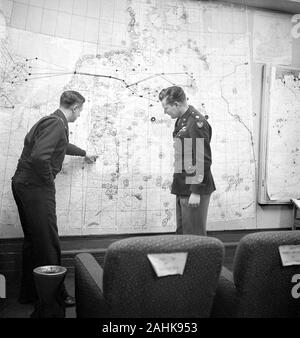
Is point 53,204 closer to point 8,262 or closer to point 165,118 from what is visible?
point 8,262

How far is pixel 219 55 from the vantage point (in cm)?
287

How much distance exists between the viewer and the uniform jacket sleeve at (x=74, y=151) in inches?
96.0

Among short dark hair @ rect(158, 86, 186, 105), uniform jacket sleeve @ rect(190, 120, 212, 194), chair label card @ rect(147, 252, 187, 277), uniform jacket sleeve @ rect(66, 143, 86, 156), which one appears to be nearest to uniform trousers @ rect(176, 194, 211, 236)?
uniform jacket sleeve @ rect(190, 120, 212, 194)

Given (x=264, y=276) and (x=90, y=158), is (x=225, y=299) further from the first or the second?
(x=90, y=158)

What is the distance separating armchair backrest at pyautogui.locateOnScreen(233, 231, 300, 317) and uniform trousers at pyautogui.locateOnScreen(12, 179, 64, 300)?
1.19 m

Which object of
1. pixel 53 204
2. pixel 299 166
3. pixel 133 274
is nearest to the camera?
pixel 133 274

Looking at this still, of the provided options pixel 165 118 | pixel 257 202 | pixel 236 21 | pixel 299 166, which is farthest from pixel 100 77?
pixel 299 166

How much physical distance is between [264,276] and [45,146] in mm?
1348

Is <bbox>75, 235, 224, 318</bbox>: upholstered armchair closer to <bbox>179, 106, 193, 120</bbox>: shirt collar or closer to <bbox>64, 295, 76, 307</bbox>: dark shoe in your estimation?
<bbox>64, 295, 76, 307</bbox>: dark shoe

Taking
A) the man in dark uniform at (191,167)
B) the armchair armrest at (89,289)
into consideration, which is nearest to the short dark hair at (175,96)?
the man in dark uniform at (191,167)

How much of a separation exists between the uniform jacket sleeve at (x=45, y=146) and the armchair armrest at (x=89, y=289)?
0.68 metres

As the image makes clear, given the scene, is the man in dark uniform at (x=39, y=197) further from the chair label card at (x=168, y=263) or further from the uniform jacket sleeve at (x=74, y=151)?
the chair label card at (x=168, y=263)

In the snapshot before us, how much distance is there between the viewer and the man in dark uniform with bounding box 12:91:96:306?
2.09 metres

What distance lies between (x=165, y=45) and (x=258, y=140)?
1068 mm
